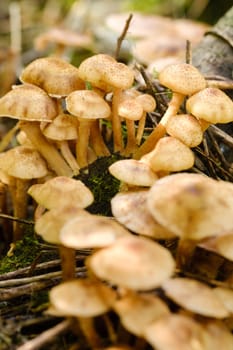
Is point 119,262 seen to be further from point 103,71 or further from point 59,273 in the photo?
point 103,71

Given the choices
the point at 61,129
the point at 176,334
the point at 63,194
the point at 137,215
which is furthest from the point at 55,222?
the point at 61,129

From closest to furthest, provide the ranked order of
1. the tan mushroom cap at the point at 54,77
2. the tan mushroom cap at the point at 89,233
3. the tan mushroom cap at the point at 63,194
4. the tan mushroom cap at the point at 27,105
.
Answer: the tan mushroom cap at the point at 89,233 → the tan mushroom cap at the point at 63,194 → the tan mushroom cap at the point at 27,105 → the tan mushroom cap at the point at 54,77

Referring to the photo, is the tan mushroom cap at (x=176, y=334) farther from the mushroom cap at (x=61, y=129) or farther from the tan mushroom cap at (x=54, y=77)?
the tan mushroom cap at (x=54, y=77)

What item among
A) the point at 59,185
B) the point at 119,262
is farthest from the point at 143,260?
the point at 59,185

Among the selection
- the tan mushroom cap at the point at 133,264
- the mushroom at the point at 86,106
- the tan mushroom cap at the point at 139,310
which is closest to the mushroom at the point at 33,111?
the mushroom at the point at 86,106

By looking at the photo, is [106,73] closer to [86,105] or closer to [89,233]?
[86,105]
